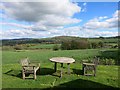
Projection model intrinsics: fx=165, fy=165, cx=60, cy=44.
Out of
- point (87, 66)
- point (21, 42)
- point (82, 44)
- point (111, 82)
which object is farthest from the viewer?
point (21, 42)

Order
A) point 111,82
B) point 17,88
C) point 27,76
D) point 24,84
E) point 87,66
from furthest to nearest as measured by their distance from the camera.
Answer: point 87,66 → point 27,76 → point 111,82 → point 24,84 → point 17,88

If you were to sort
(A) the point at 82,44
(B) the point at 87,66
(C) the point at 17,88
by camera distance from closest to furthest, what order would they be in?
(C) the point at 17,88 < (B) the point at 87,66 < (A) the point at 82,44

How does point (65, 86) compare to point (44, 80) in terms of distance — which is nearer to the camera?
point (65, 86)

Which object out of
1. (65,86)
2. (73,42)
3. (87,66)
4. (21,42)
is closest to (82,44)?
(73,42)

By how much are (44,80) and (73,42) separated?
30.1 m

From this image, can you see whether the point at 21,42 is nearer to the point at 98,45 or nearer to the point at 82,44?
the point at 82,44

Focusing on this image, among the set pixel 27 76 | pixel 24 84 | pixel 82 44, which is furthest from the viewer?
pixel 82 44

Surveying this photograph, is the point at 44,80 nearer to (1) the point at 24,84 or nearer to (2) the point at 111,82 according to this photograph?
(1) the point at 24,84

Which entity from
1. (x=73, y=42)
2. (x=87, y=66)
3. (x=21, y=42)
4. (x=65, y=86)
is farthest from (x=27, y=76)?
(x=21, y=42)

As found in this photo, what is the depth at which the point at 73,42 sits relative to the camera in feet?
123

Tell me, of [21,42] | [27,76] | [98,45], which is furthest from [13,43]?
[27,76]

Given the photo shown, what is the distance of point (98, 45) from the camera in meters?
38.2

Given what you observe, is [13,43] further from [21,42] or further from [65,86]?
[65,86]

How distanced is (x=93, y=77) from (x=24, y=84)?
11.6ft
